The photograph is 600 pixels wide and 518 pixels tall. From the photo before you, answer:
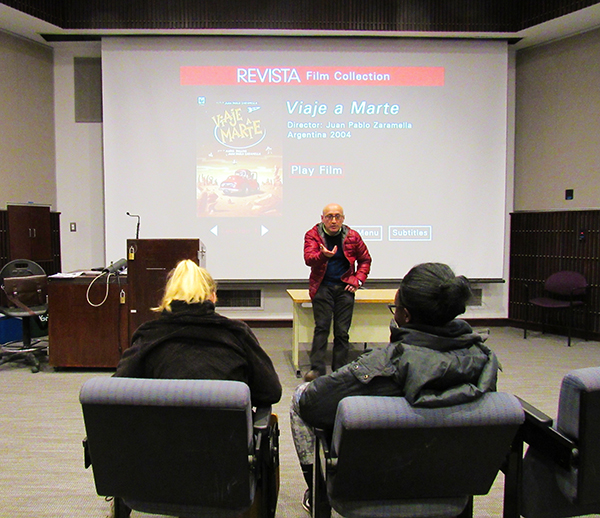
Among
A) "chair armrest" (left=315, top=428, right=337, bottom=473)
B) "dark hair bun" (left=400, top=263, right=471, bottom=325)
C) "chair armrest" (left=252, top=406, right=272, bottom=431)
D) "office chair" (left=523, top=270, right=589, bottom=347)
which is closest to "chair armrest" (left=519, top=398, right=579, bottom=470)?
"dark hair bun" (left=400, top=263, right=471, bottom=325)

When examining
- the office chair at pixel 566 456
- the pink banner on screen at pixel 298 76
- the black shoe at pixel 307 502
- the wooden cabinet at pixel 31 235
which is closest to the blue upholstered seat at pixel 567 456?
the office chair at pixel 566 456

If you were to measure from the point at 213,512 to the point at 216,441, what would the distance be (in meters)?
0.29

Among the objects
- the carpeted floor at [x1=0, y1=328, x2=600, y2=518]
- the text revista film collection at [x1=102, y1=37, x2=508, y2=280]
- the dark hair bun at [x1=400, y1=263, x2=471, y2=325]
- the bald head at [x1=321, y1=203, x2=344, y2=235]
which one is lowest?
the carpeted floor at [x1=0, y1=328, x2=600, y2=518]

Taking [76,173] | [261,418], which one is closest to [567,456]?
[261,418]

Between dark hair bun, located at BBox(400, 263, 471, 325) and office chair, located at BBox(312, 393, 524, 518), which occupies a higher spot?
dark hair bun, located at BBox(400, 263, 471, 325)

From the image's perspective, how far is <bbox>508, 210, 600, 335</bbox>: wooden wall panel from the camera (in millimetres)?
5273

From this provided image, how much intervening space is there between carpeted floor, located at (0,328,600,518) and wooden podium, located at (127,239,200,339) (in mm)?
823

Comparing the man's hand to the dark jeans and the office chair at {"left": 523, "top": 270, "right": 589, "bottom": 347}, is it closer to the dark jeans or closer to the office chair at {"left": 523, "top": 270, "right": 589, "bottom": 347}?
the dark jeans

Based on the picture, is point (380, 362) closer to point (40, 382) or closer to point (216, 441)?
point (216, 441)

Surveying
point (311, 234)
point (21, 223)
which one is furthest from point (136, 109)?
point (311, 234)

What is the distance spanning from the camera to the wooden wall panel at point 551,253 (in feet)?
17.3

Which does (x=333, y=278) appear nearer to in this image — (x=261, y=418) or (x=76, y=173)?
(x=261, y=418)

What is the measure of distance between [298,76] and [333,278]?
110 inches

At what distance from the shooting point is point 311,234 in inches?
154
